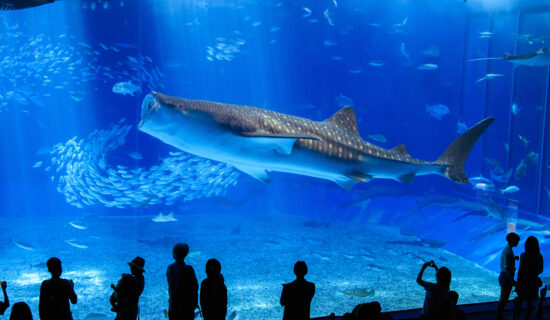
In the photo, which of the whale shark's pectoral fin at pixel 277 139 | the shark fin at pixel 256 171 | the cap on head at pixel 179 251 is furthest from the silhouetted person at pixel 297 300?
the shark fin at pixel 256 171

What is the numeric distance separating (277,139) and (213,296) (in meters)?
1.31

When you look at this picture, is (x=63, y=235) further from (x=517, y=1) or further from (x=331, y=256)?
(x=517, y=1)

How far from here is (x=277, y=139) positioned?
3.02 metres

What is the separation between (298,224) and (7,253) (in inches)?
352

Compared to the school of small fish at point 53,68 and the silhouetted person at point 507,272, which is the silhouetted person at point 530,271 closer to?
A: the silhouetted person at point 507,272

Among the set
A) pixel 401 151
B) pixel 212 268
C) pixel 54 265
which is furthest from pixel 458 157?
pixel 54 265

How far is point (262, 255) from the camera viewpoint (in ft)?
29.5

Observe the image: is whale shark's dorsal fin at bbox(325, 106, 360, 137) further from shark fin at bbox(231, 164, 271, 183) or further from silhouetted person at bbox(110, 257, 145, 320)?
silhouetted person at bbox(110, 257, 145, 320)

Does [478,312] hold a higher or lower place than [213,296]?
lower

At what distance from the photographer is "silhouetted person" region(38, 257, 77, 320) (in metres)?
2.23

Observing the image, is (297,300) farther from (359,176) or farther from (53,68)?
(53,68)

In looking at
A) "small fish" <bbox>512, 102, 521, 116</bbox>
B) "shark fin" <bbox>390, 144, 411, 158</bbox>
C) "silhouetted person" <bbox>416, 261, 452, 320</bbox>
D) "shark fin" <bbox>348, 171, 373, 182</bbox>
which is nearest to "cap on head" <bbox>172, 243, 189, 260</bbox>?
"silhouetted person" <bbox>416, 261, 452, 320</bbox>

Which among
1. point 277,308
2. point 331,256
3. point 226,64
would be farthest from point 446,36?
point 277,308

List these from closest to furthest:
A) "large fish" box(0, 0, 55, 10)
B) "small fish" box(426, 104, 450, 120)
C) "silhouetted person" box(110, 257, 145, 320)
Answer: "silhouetted person" box(110, 257, 145, 320) → "large fish" box(0, 0, 55, 10) → "small fish" box(426, 104, 450, 120)
